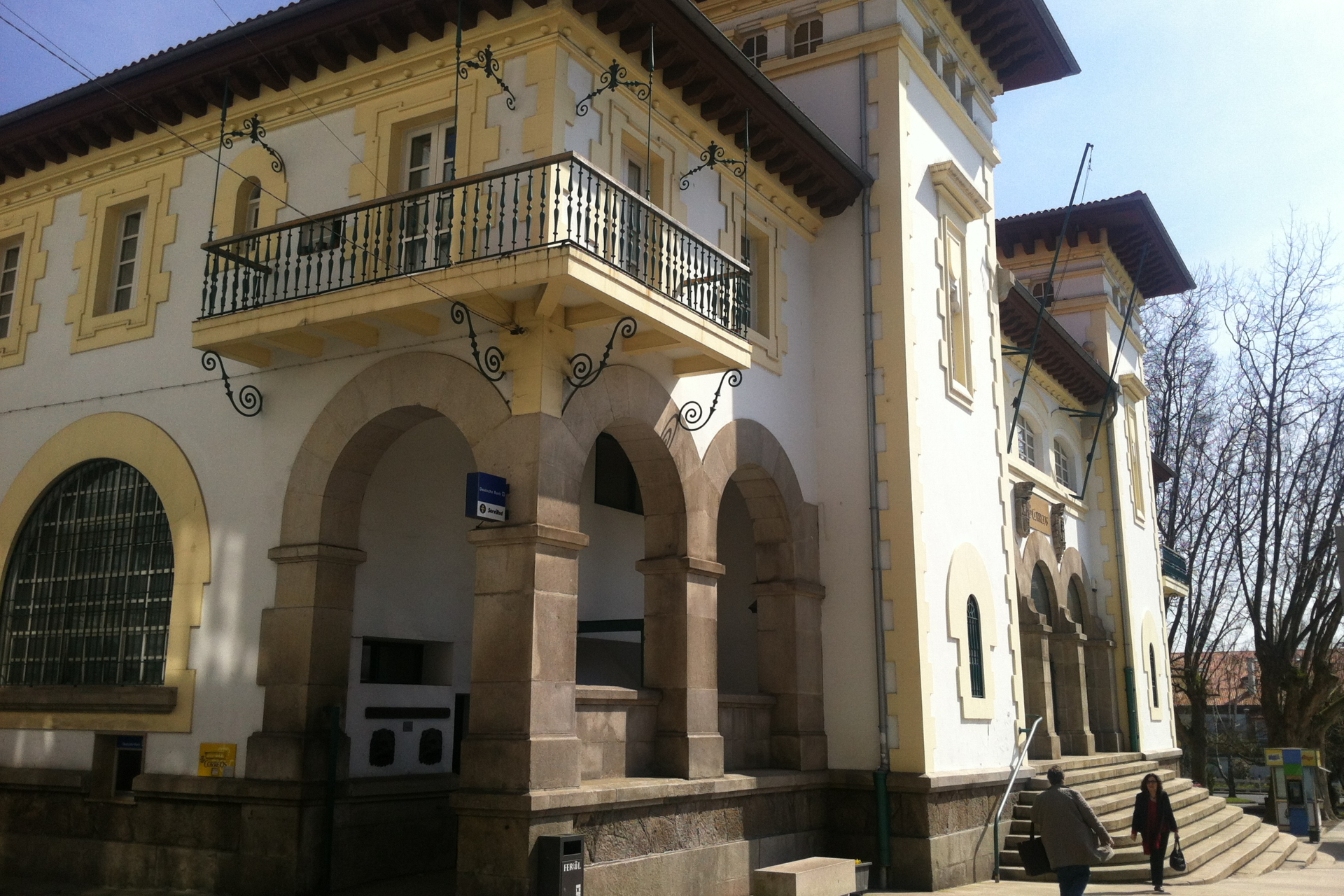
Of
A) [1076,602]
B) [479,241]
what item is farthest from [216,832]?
[1076,602]

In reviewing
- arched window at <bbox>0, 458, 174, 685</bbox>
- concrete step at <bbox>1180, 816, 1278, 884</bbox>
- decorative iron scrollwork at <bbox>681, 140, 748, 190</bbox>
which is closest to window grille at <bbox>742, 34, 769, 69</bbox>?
decorative iron scrollwork at <bbox>681, 140, 748, 190</bbox>

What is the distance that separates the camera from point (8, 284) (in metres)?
15.5

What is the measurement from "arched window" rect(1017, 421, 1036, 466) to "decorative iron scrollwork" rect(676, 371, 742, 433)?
439 inches

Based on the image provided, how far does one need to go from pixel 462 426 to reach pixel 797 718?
18.3ft

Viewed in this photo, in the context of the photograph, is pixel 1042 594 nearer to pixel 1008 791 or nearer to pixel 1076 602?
pixel 1076 602

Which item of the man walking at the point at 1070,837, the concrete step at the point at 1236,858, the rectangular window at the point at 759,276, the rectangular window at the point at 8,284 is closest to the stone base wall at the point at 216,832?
the rectangular window at the point at 8,284

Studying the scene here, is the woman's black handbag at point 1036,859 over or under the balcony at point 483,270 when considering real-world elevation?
under

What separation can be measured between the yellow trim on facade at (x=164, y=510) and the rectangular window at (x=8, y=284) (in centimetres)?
215

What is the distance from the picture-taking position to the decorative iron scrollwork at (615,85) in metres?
11.5

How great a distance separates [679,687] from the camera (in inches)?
474

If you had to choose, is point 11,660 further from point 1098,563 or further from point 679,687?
point 1098,563

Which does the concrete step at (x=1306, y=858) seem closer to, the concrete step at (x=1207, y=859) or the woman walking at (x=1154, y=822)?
the concrete step at (x=1207, y=859)

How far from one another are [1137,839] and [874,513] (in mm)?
5824

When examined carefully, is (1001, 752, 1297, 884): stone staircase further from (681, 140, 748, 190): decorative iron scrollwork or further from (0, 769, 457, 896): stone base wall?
(681, 140, 748, 190): decorative iron scrollwork
